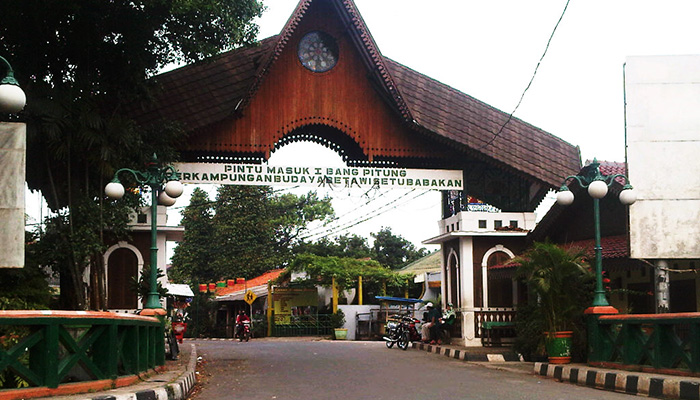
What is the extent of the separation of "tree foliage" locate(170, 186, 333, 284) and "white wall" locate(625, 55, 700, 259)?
3539 cm

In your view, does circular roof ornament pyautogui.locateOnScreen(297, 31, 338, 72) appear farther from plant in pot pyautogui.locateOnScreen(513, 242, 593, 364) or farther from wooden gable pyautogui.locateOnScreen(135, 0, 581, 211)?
plant in pot pyautogui.locateOnScreen(513, 242, 593, 364)

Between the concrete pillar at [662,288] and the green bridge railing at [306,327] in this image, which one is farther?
the green bridge railing at [306,327]

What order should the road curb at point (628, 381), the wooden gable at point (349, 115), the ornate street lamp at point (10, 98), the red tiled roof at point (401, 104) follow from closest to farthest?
the ornate street lamp at point (10, 98) → the road curb at point (628, 381) → the red tiled roof at point (401, 104) → the wooden gable at point (349, 115)

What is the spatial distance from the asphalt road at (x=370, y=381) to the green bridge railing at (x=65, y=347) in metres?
1.26

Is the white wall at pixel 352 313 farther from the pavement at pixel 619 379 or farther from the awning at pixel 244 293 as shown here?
the pavement at pixel 619 379

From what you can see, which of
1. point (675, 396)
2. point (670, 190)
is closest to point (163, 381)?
point (675, 396)

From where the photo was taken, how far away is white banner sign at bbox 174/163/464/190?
20.0m

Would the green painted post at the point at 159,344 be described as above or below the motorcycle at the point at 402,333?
above

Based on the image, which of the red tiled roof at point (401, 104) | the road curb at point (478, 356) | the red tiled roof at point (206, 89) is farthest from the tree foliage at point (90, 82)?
the road curb at point (478, 356)

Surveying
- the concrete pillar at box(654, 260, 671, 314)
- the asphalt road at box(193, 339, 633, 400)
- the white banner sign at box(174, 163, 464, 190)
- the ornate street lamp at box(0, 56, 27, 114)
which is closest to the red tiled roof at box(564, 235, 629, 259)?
the concrete pillar at box(654, 260, 671, 314)

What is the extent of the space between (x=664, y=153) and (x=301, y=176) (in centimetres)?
931

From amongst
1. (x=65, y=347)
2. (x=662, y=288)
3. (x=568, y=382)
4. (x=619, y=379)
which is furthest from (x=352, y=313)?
(x=65, y=347)

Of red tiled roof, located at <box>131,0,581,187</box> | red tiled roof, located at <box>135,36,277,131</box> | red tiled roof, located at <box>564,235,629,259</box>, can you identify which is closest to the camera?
red tiled roof, located at <box>564,235,629,259</box>

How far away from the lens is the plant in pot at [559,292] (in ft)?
47.5
